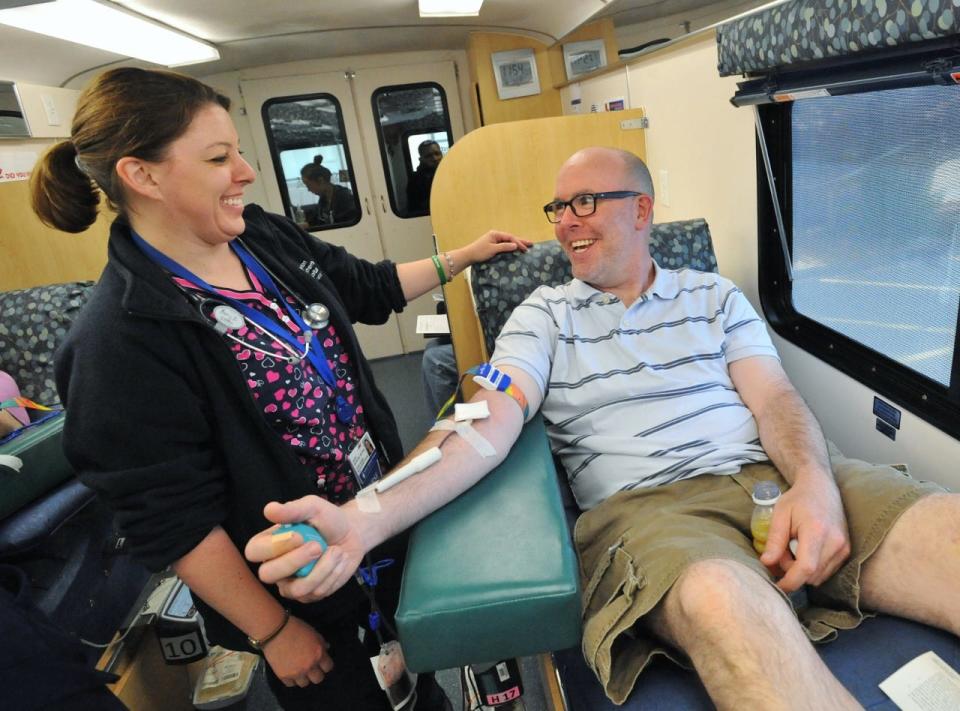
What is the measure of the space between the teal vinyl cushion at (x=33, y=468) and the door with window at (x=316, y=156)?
328cm

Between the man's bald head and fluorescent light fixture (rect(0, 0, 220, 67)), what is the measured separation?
196 cm

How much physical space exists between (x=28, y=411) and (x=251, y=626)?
6.28 feet

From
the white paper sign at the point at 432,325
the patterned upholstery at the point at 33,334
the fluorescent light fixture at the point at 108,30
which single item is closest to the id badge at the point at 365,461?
the white paper sign at the point at 432,325

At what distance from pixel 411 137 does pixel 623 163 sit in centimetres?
366

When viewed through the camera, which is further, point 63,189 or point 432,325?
point 432,325

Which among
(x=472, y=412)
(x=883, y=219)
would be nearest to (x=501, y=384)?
(x=472, y=412)

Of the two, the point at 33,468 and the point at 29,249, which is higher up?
the point at 29,249

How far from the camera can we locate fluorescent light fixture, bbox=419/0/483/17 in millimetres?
2998

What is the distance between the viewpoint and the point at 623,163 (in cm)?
175

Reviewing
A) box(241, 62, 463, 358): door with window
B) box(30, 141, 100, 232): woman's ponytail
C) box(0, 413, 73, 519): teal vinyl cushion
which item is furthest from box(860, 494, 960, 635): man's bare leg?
box(241, 62, 463, 358): door with window

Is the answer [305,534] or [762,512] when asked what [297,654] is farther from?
[762,512]

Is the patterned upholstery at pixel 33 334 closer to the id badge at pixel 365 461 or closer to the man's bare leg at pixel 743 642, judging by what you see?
the id badge at pixel 365 461

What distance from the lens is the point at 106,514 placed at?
2.14 metres

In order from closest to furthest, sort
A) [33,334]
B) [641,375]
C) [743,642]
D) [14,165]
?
[743,642]
[641,375]
[33,334]
[14,165]
